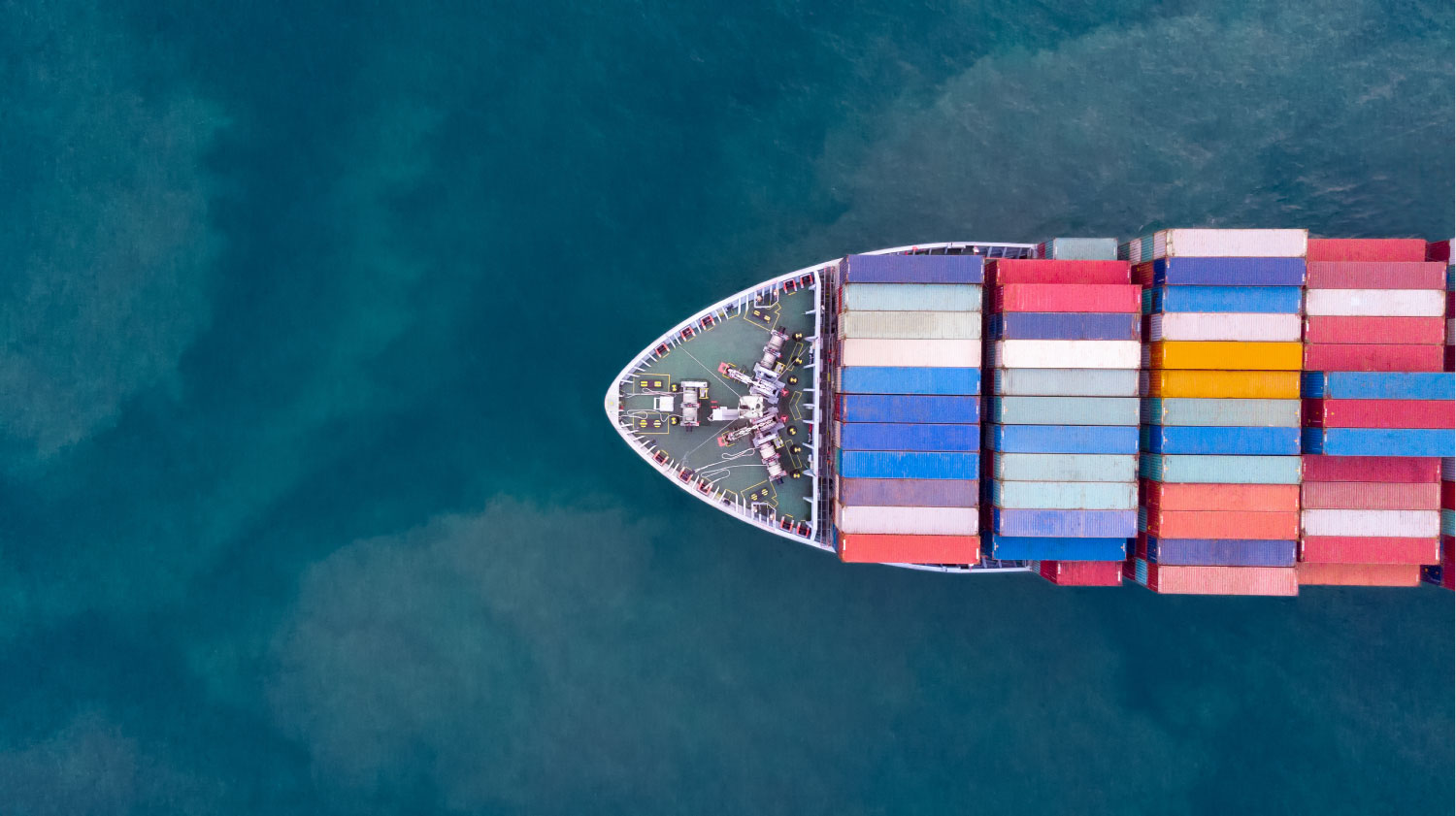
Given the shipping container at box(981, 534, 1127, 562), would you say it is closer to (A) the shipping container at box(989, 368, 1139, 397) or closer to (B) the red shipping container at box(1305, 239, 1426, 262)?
(A) the shipping container at box(989, 368, 1139, 397)

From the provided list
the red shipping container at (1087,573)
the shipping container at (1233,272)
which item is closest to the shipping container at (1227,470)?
the red shipping container at (1087,573)

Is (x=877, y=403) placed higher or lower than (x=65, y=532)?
higher

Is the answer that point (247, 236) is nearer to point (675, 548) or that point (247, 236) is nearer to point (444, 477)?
point (444, 477)

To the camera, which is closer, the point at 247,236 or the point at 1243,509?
the point at 1243,509

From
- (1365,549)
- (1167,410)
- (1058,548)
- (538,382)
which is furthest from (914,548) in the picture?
(538,382)

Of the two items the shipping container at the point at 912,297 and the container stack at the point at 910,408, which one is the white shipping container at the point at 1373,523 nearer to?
the container stack at the point at 910,408

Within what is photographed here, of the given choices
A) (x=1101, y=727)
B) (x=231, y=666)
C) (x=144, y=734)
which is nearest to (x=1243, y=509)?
(x=1101, y=727)
